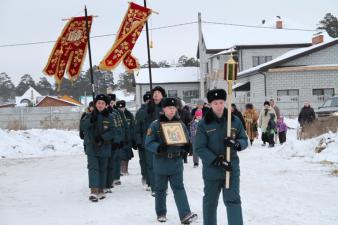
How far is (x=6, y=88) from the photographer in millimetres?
130000

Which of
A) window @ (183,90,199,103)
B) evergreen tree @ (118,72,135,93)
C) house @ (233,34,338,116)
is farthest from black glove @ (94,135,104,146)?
evergreen tree @ (118,72,135,93)

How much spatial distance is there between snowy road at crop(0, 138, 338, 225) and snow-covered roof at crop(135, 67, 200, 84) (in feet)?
130

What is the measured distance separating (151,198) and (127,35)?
4028mm

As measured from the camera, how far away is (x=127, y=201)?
9.12m

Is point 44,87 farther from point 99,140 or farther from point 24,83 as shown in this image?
point 99,140

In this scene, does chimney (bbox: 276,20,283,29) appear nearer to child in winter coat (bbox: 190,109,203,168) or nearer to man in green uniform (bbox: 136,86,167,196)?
child in winter coat (bbox: 190,109,203,168)

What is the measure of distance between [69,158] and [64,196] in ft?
27.6

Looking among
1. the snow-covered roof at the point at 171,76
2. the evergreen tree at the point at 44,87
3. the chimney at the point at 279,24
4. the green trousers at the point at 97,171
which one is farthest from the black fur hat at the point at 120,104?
the evergreen tree at the point at 44,87

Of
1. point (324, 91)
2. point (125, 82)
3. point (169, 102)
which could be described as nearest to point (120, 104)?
point (169, 102)

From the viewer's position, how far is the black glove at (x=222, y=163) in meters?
5.78

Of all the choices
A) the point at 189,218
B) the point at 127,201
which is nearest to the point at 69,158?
the point at 127,201

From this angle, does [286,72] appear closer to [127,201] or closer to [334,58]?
[334,58]

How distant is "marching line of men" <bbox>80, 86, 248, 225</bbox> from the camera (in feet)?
19.6

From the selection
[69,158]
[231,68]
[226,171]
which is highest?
[231,68]
